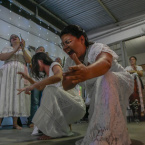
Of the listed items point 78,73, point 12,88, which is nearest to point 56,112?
point 78,73

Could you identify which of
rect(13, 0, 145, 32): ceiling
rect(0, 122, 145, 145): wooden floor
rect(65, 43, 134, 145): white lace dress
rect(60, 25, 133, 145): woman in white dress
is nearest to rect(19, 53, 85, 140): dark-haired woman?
rect(0, 122, 145, 145): wooden floor

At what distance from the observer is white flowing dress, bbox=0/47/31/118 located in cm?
269

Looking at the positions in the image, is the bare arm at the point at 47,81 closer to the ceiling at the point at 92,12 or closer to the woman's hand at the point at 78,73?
the woman's hand at the point at 78,73

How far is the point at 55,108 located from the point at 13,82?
63.2 inches

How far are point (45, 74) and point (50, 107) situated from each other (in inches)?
23.1

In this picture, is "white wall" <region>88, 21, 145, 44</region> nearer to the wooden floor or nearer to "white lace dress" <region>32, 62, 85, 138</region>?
the wooden floor

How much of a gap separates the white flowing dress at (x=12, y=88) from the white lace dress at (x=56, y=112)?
136cm

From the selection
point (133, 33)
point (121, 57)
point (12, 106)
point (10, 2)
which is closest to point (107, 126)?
point (12, 106)

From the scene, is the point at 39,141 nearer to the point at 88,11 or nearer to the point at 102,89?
the point at 102,89

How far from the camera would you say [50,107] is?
152 centimetres

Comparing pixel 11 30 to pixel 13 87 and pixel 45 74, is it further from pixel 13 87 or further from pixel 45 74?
pixel 45 74

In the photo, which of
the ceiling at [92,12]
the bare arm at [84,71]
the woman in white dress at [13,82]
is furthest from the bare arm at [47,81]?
the ceiling at [92,12]

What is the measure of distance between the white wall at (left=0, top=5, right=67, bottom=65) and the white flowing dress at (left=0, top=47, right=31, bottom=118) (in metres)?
1.04

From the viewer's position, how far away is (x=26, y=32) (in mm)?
4445
